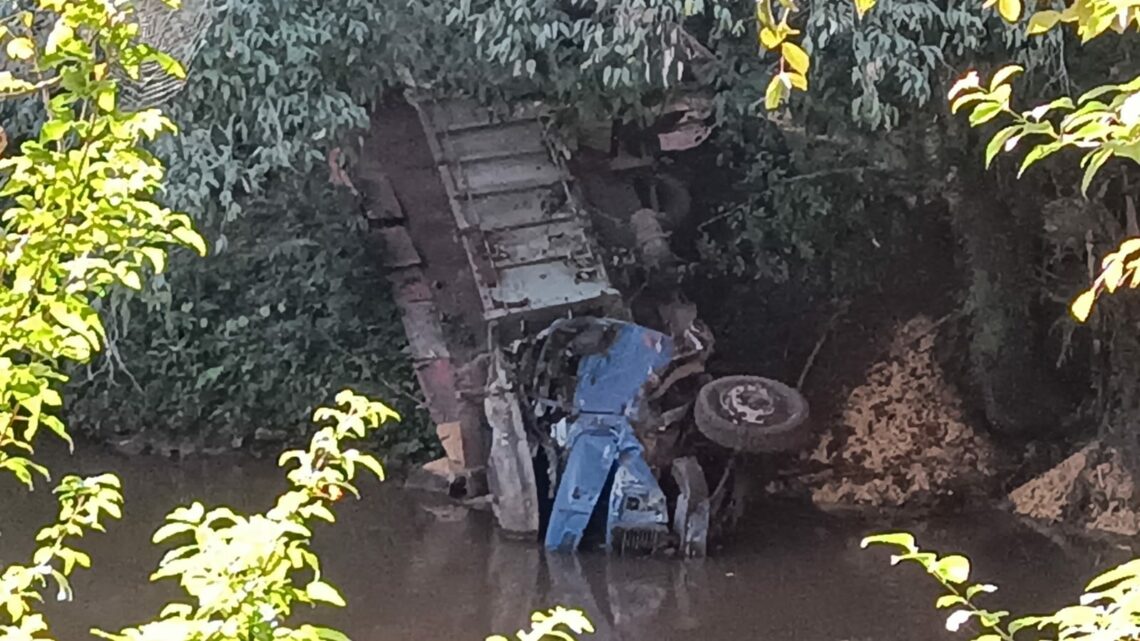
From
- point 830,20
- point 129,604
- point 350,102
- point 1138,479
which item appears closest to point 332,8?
point 350,102

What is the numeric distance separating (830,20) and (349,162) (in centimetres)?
281

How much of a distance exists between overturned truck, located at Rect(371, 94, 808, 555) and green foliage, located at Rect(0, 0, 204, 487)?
502cm

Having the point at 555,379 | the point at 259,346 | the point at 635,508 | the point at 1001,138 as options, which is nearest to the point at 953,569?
the point at 1001,138

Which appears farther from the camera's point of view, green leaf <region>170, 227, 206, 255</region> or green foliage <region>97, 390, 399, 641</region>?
green leaf <region>170, 227, 206, 255</region>

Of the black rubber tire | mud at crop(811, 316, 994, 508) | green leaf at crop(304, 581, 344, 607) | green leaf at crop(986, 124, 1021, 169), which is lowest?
mud at crop(811, 316, 994, 508)

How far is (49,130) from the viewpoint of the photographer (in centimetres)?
168

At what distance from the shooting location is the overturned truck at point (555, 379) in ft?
22.1

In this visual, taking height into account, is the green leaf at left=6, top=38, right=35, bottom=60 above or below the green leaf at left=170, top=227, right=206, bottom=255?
above

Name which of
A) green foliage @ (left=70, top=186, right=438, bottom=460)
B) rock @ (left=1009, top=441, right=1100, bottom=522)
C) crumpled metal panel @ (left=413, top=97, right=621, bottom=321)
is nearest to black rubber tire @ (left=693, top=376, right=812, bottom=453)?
crumpled metal panel @ (left=413, top=97, right=621, bottom=321)

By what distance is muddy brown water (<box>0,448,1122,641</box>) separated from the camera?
5891 mm

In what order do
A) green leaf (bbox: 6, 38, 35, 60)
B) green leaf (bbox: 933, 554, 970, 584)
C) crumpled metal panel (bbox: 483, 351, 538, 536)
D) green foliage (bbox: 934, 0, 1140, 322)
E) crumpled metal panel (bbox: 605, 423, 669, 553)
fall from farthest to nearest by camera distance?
crumpled metal panel (bbox: 483, 351, 538, 536) → crumpled metal panel (bbox: 605, 423, 669, 553) → green leaf (bbox: 6, 38, 35, 60) → green leaf (bbox: 933, 554, 970, 584) → green foliage (bbox: 934, 0, 1140, 322)

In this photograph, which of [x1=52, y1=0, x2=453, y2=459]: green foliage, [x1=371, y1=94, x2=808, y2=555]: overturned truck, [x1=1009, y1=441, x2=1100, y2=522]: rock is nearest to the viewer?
[x1=371, y1=94, x2=808, y2=555]: overturned truck

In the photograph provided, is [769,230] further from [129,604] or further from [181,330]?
[129,604]

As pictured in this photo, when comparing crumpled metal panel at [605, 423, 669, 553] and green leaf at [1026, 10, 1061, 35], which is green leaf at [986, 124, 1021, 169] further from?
crumpled metal panel at [605, 423, 669, 553]
